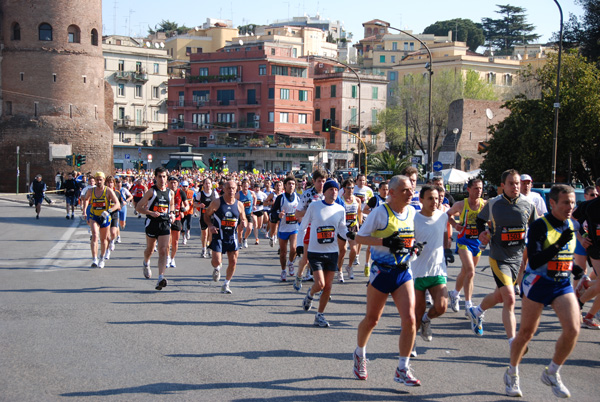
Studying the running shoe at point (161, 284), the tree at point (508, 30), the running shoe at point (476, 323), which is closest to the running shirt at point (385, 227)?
the running shoe at point (476, 323)

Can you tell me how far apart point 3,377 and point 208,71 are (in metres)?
79.0

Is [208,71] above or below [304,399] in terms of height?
above

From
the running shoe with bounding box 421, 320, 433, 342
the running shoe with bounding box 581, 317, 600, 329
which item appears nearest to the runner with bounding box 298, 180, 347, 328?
the running shoe with bounding box 421, 320, 433, 342

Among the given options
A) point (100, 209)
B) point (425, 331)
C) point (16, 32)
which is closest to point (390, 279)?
point (425, 331)

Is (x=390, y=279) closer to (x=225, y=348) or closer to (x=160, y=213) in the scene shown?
(x=225, y=348)

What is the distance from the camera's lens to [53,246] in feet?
59.1

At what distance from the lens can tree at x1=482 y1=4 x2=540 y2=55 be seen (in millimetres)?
116812

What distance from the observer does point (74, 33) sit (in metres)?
54.4

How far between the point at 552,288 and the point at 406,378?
1557 millimetres

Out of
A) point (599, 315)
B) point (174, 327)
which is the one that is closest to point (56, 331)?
point (174, 327)

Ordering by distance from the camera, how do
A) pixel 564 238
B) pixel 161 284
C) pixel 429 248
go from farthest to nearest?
pixel 161 284
pixel 429 248
pixel 564 238

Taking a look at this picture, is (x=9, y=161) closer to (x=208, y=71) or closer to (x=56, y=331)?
(x=208, y=71)

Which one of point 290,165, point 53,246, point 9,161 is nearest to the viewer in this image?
point 53,246

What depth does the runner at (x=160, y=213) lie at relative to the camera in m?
11.2
